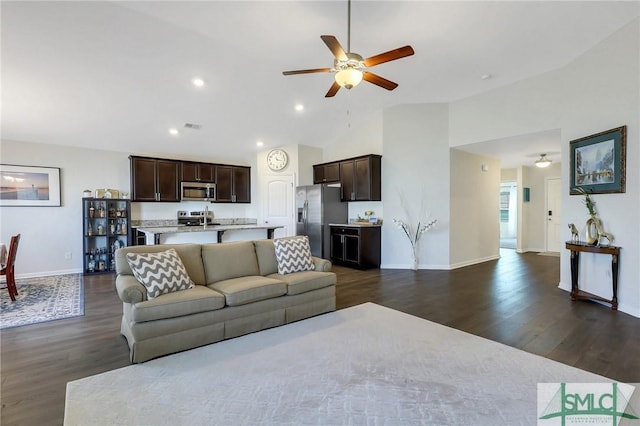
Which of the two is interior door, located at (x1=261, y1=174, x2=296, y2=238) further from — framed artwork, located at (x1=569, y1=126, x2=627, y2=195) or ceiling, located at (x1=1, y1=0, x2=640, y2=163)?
framed artwork, located at (x1=569, y1=126, x2=627, y2=195)

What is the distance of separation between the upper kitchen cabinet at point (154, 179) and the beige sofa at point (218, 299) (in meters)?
3.82

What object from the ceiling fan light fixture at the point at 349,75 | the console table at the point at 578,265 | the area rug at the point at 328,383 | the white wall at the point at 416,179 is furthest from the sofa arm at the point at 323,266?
the console table at the point at 578,265

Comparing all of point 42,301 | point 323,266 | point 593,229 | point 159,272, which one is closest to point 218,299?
point 159,272

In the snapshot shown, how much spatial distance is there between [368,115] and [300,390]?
5.82 metres

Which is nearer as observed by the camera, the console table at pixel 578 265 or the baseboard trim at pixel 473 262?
the console table at pixel 578 265

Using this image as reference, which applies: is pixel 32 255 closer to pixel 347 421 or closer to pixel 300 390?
pixel 300 390

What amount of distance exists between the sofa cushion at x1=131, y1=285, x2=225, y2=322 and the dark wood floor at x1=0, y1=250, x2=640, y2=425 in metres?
0.44

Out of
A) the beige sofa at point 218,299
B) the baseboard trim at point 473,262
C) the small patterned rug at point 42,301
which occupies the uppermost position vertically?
the beige sofa at point 218,299

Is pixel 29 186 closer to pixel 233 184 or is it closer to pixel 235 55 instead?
pixel 233 184

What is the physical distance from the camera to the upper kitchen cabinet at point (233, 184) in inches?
296

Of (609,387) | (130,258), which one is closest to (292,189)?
(130,258)

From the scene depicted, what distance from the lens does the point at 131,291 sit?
8.33ft

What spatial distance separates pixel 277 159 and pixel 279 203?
1103 millimetres

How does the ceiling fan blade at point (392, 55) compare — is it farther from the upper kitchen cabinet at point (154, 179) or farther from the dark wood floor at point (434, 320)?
the upper kitchen cabinet at point (154, 179)
